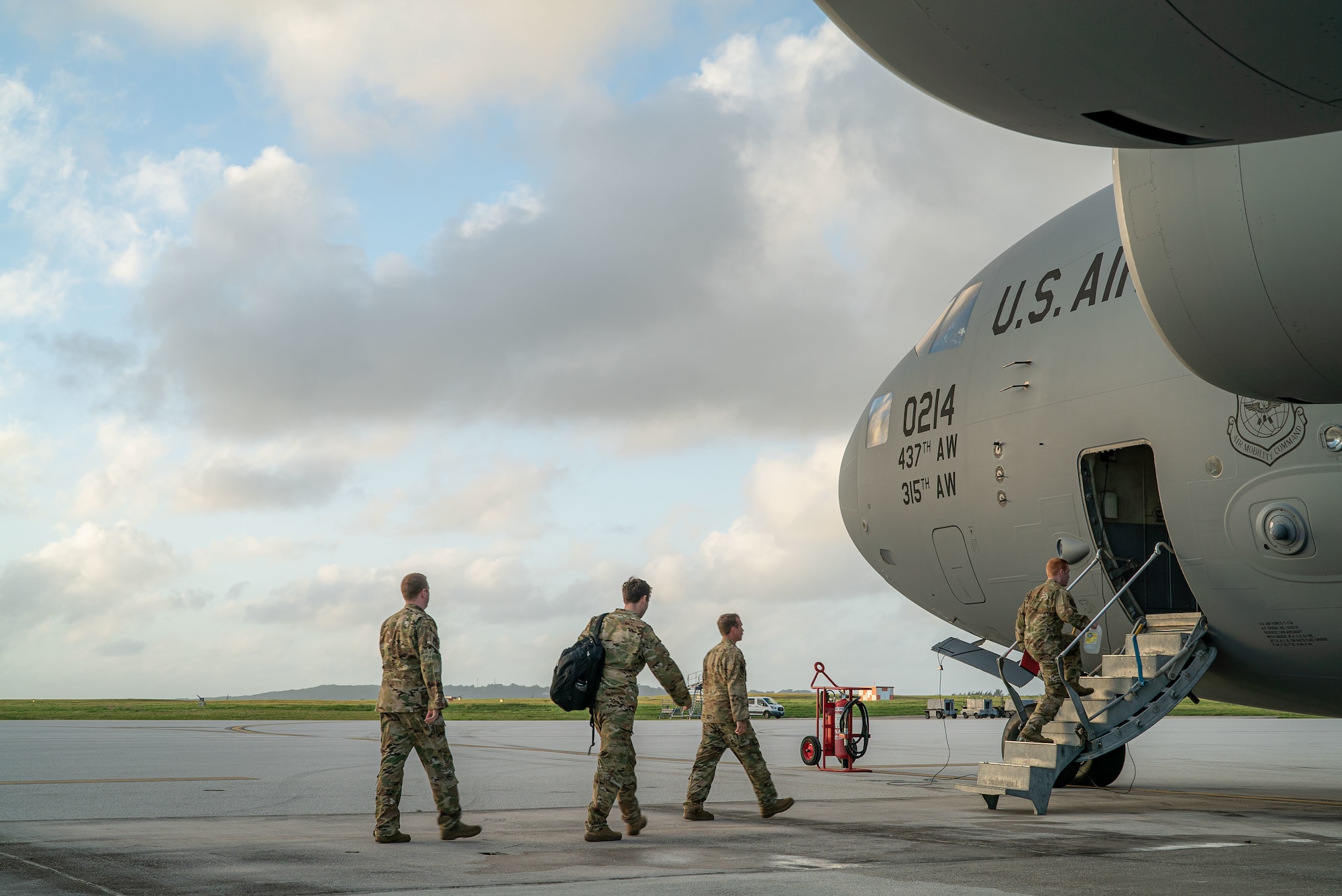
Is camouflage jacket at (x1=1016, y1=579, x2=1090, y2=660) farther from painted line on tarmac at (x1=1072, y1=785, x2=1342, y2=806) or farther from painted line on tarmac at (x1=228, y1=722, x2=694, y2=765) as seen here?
painted line on tarmac at (x1=228, y1=722, x2=694, y2=765)

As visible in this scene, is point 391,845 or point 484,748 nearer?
point 391,845

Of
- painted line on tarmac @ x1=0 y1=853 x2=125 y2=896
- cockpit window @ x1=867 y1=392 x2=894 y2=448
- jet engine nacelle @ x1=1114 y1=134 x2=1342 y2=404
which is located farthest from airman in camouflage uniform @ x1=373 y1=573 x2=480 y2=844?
cockpit window @ x1=867 y1=392 x2=894 y2=448

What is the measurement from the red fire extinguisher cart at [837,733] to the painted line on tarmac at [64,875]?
11.6 meters

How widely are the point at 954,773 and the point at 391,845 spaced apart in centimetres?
1048

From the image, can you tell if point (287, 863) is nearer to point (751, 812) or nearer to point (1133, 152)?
point (751, 812)

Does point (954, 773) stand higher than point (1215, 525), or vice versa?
point (1215, 525)

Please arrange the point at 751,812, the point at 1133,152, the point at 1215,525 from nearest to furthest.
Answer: the point at 1133,152
the point at 1215,525
the point at 751,812

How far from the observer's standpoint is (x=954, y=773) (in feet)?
55.5

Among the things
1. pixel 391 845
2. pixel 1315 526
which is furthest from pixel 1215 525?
pixel 391 845

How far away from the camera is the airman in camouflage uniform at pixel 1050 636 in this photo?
36.3 feet

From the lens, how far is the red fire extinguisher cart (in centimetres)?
1738

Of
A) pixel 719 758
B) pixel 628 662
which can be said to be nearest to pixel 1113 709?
pixel 719 758

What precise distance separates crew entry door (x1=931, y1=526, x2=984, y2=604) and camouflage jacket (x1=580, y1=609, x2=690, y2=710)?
16.2ft

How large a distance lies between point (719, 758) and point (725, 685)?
0.66m
